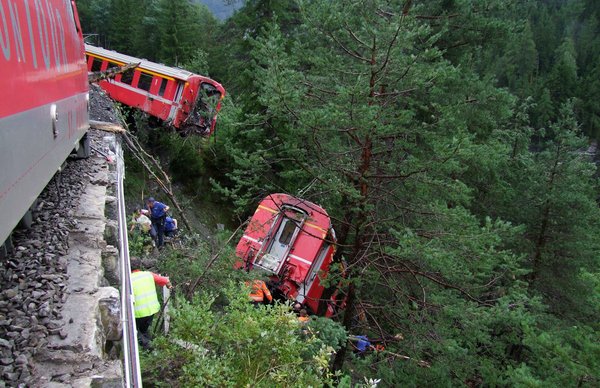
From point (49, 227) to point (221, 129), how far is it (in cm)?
1511

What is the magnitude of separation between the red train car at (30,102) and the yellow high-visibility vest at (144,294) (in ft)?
5.23

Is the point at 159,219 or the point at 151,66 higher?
the point at 151,66

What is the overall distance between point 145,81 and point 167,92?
1.25m

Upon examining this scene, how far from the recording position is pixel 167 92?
17906mm

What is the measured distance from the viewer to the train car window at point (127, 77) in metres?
18.5

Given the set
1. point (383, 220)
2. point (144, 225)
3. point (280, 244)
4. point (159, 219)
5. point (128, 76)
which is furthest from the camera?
point (128, 76)

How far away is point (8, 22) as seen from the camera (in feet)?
9.73

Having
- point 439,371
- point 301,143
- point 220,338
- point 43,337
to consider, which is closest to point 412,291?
point 439,371

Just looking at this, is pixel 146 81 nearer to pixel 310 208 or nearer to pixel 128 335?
pixel 310 208

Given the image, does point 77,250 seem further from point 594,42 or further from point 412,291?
point 594,42

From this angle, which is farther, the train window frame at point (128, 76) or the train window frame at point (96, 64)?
the train window frame at point (96, 64)

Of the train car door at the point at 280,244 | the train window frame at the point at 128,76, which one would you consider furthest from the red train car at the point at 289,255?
the train window frame at the point at 128,76

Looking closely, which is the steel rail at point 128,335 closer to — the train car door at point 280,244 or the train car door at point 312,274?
the train car door at point 280,244

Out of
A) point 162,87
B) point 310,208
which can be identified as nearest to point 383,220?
point 310,208
